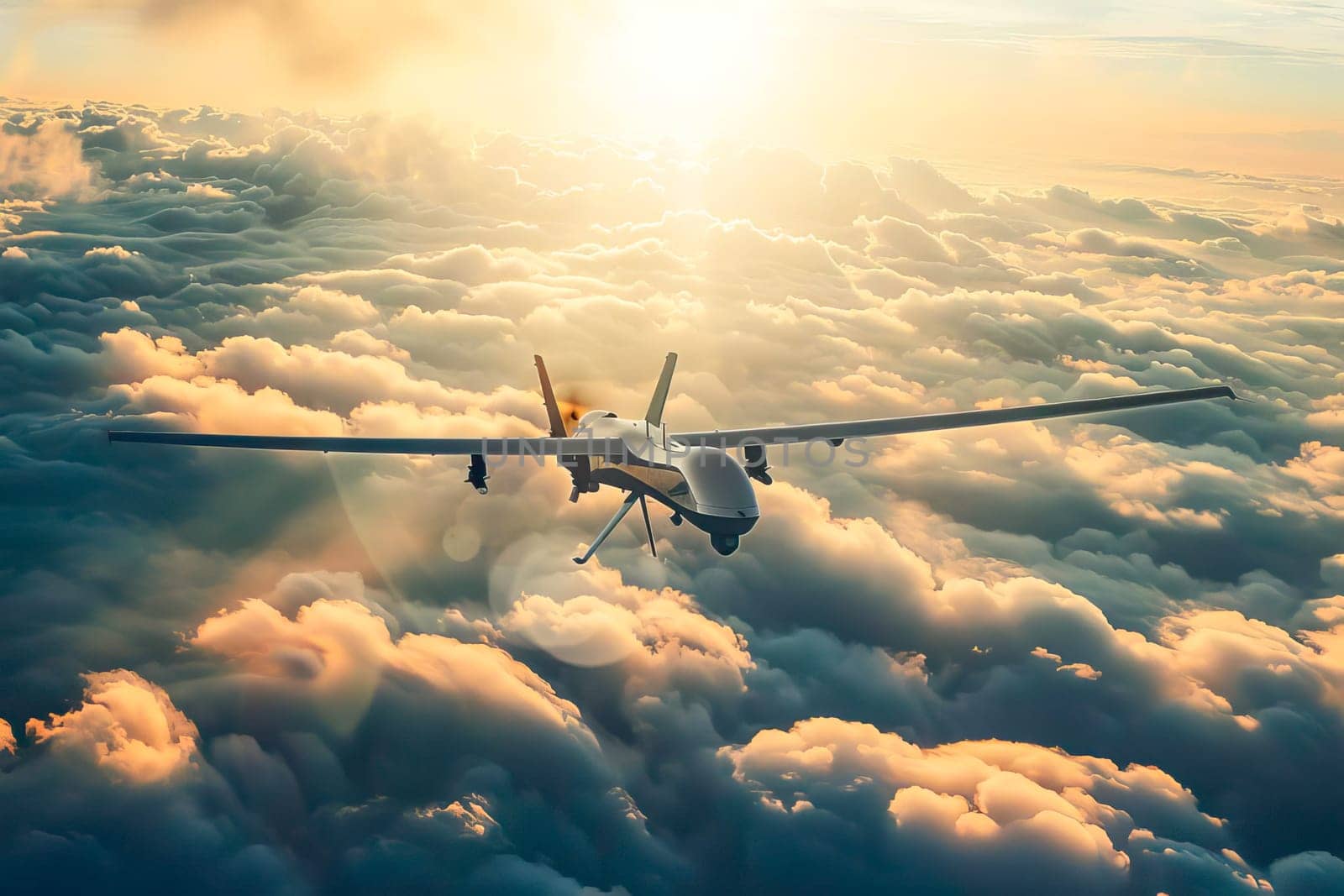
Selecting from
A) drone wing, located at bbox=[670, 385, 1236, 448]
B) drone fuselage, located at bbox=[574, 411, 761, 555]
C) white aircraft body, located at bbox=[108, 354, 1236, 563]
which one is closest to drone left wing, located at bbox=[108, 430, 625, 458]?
white aircraft body, located at bbox=[108, 354, 1236, 563]

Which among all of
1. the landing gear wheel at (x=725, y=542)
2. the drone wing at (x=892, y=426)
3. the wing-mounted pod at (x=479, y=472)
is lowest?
the landing gear wheel at (x=725, y=542)

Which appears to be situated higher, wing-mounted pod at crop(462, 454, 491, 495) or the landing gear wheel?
wing-mounted pod at crop(462, 454, 491, 495)

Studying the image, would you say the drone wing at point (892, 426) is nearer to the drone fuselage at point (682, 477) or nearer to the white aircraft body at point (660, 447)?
the white aircraft body at point (660, 447)

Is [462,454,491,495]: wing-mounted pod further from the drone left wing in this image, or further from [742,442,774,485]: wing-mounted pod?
[742,442,774,485]: wing-mounted pod

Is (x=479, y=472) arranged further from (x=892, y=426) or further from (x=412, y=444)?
(x=892, y=426)

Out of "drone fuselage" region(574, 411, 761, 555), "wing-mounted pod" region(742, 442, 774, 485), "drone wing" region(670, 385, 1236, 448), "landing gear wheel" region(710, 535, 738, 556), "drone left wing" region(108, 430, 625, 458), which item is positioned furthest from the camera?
"drone wing" region(670, 385, 1236, 448)

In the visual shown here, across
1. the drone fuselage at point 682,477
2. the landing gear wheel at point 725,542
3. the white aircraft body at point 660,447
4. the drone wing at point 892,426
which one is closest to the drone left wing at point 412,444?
the white aircraft body at point 660,447

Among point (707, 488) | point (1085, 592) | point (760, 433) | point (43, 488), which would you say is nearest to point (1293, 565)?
point (1085, 592)
